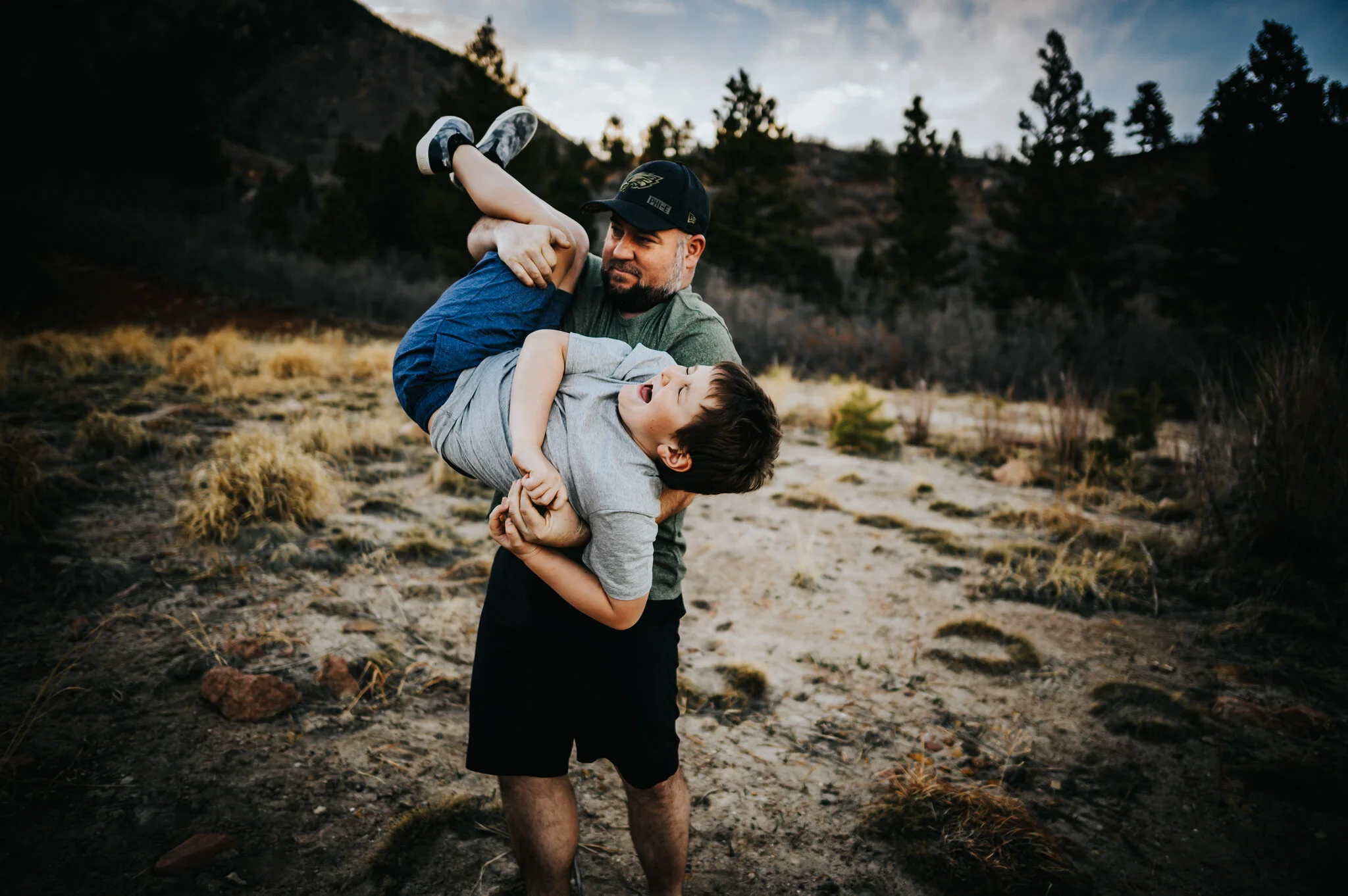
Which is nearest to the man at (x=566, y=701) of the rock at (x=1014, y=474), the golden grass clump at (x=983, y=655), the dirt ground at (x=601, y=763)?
the dirt ground at (x=601, y=763)

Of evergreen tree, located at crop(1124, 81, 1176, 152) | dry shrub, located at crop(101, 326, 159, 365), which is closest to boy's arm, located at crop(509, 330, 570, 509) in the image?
dry shrub, located at crop(101, 326, 159, 365)

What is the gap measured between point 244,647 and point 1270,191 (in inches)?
652

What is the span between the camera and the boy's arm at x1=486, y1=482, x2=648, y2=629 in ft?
4.63

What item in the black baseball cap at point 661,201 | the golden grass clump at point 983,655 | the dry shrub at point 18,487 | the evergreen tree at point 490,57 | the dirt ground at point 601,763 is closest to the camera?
the black baseball cap at point 661,201

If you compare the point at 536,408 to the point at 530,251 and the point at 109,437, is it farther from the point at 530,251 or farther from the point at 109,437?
the point at 109,437

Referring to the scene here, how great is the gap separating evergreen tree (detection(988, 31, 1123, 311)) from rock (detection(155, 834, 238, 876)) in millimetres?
21845

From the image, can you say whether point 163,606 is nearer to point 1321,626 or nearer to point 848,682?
point 848,682

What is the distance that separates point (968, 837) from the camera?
226 cm

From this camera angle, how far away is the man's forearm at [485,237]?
1.87 meters

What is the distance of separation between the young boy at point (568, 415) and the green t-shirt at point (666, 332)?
11 centimetres

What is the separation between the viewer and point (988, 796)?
2.41 meters

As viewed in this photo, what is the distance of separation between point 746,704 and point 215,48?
25.8 metres

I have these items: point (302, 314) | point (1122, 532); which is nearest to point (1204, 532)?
point (1122, 532)

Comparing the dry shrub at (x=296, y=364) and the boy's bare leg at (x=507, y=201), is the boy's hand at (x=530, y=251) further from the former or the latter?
the dry shrub at (x=296, y=364)
